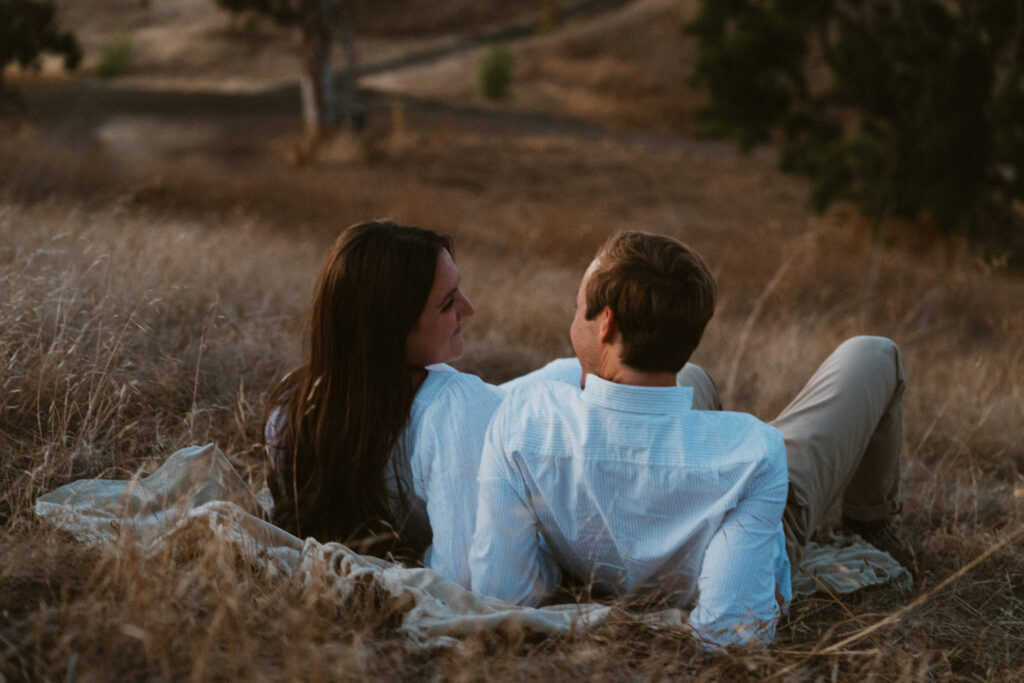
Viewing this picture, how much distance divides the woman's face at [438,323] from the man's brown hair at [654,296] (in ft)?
1.59

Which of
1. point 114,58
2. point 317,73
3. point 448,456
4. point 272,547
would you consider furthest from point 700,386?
point 114,58

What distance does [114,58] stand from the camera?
24281mm

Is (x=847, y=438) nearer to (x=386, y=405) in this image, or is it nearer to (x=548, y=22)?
(x=386, y=405)

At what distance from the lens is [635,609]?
226cm

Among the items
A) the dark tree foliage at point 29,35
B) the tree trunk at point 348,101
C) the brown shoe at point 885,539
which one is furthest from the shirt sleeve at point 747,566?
the tree trunk at point 348,101

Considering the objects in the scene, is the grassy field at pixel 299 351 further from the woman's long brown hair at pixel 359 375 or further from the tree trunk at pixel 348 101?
the tree trunk at pixel 348 101

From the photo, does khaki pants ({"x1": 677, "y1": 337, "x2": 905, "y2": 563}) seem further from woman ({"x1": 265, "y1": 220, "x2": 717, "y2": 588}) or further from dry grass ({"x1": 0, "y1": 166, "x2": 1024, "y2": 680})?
woman ({"x1": 265, "y1": 220, "x2": 717, "y2": 588})

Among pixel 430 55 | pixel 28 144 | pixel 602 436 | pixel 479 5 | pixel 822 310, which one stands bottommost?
pixel 822 310

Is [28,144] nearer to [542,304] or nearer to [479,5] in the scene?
[542,304]

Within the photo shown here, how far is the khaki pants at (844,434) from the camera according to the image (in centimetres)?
243

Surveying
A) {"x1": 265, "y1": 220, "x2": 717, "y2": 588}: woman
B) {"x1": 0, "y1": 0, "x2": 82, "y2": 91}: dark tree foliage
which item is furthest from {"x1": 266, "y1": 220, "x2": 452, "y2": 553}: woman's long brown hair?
{"x1": 0, "y1": 0, "x2": 82, "y2": 91}: dark tree foliage

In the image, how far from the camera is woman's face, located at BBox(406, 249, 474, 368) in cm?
231

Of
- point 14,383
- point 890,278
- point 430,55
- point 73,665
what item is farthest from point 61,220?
point 430,55

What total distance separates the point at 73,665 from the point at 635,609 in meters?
1.33
